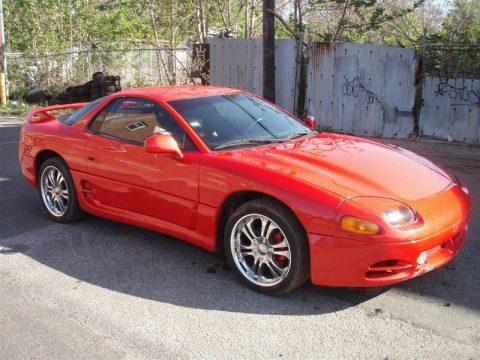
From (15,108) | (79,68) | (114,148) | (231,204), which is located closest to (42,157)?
(114,148)

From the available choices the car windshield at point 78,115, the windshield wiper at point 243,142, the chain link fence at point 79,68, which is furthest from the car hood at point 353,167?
the chain link fence at point 79,68

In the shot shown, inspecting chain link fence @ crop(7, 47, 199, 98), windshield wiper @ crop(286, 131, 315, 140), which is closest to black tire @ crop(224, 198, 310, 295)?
windshield wiper @ crop(286, 131, 315, 140)

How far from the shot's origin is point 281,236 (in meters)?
3.99

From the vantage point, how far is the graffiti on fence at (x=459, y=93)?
1037 cm

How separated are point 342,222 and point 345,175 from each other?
508 mm

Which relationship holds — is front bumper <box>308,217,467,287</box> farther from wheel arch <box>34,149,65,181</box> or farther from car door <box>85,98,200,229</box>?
wheel arch <box>34,149,65,181</box>

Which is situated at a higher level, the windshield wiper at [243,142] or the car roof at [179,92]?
the car roof at [179,92]

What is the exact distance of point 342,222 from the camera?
362 cm

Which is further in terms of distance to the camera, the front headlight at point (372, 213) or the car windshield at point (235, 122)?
the car windshield at point (235, 122)

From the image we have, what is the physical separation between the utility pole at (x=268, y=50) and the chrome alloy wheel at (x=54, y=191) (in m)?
7.59

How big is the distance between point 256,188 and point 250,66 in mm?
10447

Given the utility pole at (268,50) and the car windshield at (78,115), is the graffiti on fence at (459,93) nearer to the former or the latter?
the utility pole at (268,50)

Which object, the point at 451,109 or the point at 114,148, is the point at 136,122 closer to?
the point at 114,148

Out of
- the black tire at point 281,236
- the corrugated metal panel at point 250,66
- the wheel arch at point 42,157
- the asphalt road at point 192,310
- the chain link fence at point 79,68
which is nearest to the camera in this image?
the asphalt road at point 192,310
